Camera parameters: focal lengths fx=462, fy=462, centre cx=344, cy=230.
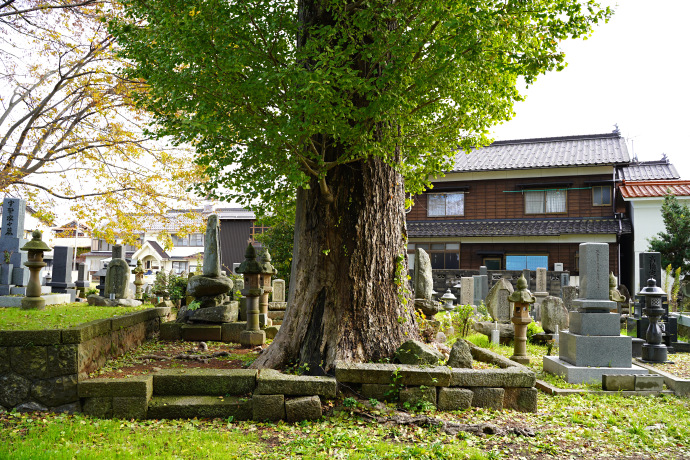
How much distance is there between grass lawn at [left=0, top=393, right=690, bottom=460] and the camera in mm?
4320

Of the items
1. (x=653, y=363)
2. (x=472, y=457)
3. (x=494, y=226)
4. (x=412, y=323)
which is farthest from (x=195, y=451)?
(x=494, y=226)

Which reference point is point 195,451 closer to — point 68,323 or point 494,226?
point 68,323

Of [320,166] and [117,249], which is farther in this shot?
[117,249]

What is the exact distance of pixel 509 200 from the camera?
934 inches

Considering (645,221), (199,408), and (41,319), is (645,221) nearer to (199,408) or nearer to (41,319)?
(199,408)

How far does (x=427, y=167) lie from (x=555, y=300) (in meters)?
5.40

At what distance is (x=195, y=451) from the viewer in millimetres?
4344

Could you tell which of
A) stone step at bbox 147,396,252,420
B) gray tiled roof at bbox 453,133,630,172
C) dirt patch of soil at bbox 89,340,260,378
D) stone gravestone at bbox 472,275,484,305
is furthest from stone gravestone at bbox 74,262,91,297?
gray tiled roof at bbox 453,133,630,172

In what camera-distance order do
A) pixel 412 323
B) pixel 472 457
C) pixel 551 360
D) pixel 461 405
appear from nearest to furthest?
1. pixel 472 457
2. pixel 461 405
3. pixel 412 323
4. pixel 551 360

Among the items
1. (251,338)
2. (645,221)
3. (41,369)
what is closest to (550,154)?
(645,221)

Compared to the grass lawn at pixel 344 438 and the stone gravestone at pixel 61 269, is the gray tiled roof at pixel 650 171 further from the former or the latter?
the stone gravestone at pixel 61 269

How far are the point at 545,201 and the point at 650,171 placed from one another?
6.08m

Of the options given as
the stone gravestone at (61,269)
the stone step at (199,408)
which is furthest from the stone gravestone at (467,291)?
the stone gravestone at (61,269)

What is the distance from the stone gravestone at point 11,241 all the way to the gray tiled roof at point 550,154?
62.7ft
